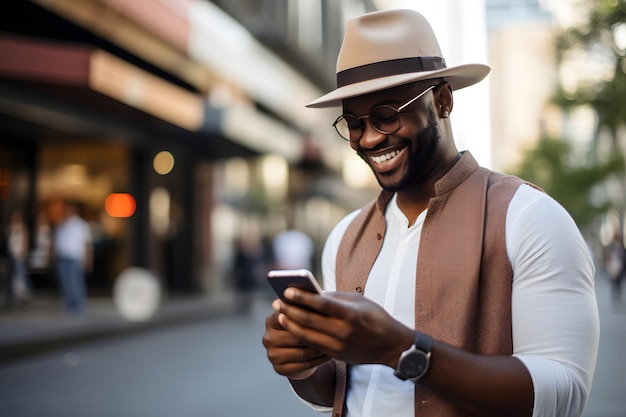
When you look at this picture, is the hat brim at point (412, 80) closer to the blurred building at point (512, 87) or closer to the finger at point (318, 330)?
the finger at point (318, 330)

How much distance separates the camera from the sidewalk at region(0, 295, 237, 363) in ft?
36.6

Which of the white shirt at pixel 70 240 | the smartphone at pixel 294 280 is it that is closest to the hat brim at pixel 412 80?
the smartphone at pixel 294 280

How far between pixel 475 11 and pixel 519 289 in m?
206

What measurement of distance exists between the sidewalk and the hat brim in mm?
9564

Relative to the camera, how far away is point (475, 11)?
197 metres

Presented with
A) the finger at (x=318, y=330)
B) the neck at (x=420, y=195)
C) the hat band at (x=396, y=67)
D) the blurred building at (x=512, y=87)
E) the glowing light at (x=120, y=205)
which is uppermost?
the blurred building at (x=512, y=87)

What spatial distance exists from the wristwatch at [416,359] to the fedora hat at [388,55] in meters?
0.63

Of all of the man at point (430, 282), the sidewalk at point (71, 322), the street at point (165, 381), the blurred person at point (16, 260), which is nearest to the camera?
the man at point (430, 282)

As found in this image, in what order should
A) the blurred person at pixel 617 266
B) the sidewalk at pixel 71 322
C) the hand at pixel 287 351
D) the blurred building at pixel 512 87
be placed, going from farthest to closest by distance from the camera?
the blurred building at pixel 512 87 < the blurred person at pixel 617 266 < the sidewalk at pixel 71 322 < the hand at pixel 287 351

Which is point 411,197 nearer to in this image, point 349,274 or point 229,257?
point 349,274

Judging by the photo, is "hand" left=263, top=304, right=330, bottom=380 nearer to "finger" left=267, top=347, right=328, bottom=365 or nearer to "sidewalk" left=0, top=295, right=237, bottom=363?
"finger" left=267, top=347, right=328, bottom=365

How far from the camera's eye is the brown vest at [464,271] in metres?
1.71

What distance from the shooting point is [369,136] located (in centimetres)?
191

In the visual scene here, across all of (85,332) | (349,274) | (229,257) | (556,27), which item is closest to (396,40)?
(349,274)
